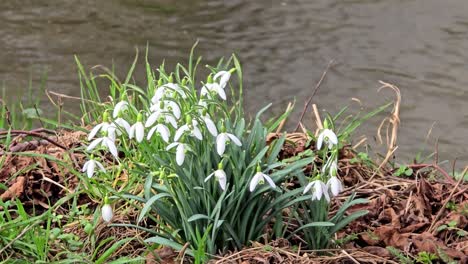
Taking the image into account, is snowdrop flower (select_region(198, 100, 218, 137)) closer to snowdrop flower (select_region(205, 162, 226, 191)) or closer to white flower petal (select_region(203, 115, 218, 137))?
white flower petal (select_region(203, 115, 218, 137))

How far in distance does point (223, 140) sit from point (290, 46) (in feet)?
13.1

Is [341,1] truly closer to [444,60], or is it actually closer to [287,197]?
[444,60]

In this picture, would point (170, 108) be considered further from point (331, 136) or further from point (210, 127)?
point (331, 136)

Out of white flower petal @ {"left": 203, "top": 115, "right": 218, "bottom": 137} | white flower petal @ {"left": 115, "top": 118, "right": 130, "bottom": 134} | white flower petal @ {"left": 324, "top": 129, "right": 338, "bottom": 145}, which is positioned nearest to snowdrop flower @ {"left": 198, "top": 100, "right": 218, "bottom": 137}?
white flower petal @ {"left": 203, "top": 115, "right": 218, "bottom": 137}

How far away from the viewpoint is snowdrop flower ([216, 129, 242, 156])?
258 cm

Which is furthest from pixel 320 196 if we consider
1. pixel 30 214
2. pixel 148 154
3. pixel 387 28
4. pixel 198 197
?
pixel 387 28

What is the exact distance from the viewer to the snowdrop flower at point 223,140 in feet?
8.45

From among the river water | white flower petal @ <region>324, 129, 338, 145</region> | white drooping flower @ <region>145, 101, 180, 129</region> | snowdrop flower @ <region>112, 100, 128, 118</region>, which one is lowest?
the river water

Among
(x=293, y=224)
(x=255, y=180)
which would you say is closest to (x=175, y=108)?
(x=255, y=180)

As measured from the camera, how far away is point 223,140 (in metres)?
2.59

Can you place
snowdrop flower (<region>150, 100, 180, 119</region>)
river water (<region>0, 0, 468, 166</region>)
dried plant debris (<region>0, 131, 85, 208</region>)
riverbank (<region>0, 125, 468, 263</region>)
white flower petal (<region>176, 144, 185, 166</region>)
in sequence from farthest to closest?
river water (<region>0, 0, 468, 166</region>) → dried plant debris (<region>0, 131, 85, 208</region>) → riverbank (<region>0, 125, 468, 263</region>) → snowdrop flower (<region>150, 100, 180, 119</region>) → white flower petal (<region>176, 144, 185, 166</region>)

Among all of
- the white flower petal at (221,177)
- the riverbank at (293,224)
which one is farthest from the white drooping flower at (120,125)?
the riverbank at (293,224)

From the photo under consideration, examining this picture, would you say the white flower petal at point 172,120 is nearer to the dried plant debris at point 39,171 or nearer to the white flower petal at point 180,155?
the white flower petal at point 180,155

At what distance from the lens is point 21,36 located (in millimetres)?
6668
